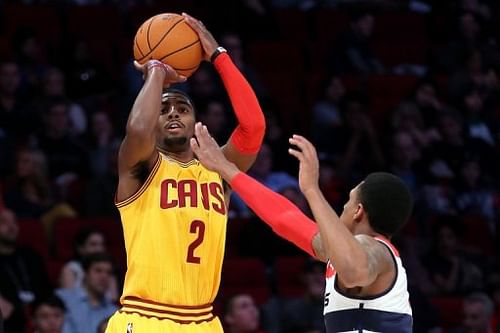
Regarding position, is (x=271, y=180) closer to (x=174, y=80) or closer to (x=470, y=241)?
(x=470, y=241)

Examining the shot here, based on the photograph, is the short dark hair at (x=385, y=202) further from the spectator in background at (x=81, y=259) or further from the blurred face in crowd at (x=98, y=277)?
the spectator in background at (x=81, y=259)

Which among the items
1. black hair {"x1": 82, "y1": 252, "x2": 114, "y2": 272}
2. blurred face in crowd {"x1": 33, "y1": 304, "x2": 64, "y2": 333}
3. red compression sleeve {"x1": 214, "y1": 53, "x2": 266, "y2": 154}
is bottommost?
blurred face in crowd {"x1": 33, "y1": 304, "x2": 64, "y2": 333}

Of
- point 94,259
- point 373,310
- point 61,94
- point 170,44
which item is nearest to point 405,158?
point 61,94

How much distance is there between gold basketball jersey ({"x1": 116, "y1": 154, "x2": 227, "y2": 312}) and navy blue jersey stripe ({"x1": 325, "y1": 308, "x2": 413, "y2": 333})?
1.01m

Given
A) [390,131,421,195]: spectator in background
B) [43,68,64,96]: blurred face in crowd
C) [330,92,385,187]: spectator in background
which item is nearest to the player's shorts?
[43,68,64,96]: blurred face in crowd

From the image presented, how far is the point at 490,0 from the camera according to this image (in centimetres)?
1720

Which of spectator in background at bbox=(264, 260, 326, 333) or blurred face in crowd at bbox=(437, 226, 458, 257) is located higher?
blurred face in crowd at bbox=(437, 226, 458, 257)

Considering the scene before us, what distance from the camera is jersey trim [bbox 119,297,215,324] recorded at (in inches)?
263

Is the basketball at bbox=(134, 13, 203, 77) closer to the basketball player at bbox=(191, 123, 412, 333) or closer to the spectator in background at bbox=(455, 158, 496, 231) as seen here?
→ the basketball player at bbox=(191, 123, 412, 333)

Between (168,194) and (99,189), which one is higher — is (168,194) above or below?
below

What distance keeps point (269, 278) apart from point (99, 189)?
1781 millimetres

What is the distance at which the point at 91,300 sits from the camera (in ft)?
32.9

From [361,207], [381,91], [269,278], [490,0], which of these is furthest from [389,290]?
[490,0]

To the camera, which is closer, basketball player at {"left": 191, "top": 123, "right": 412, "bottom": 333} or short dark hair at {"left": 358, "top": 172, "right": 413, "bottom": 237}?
basketball player at {"left": 191, "top": 123, "right": 412, "bottom": 333}
